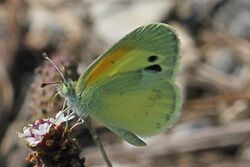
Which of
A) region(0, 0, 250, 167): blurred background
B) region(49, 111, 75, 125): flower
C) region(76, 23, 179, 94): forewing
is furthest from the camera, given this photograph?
region(0, 0, 250, 167): blurred background

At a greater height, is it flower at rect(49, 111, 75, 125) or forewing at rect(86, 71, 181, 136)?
→ flower at rect(49, 111, 75, 125)

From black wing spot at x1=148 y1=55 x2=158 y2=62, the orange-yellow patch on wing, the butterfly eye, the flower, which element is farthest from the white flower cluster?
black wing spot at x1=148 y1=55 x2=158 y2=62

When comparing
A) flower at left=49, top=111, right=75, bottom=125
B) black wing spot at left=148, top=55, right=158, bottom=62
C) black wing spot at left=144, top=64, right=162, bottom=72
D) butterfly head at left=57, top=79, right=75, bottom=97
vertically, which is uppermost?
butterfly head at left=57, top=79, right=75, bottom=97

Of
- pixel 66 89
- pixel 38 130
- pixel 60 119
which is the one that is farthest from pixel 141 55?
pixel 38 130

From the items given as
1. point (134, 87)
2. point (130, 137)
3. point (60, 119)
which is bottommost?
point (130, 137)

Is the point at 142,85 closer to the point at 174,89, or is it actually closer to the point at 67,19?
the point at 174,89

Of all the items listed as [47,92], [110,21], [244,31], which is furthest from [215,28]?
[47,92]

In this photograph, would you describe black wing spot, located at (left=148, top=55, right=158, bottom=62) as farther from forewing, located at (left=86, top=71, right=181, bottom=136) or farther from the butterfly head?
the butterfly head

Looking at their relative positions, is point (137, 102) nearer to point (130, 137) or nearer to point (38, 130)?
point (130, 137)

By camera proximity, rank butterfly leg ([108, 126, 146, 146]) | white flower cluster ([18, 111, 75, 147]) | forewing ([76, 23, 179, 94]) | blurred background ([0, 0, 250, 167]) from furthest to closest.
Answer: blurred background ([0, 0, 250, 167]) → forewing ([76, 23, 179, 94]) → butterfly leg ([108, 126, 146, 146]) → white flower cluster ([18, 111, 75, 147])
